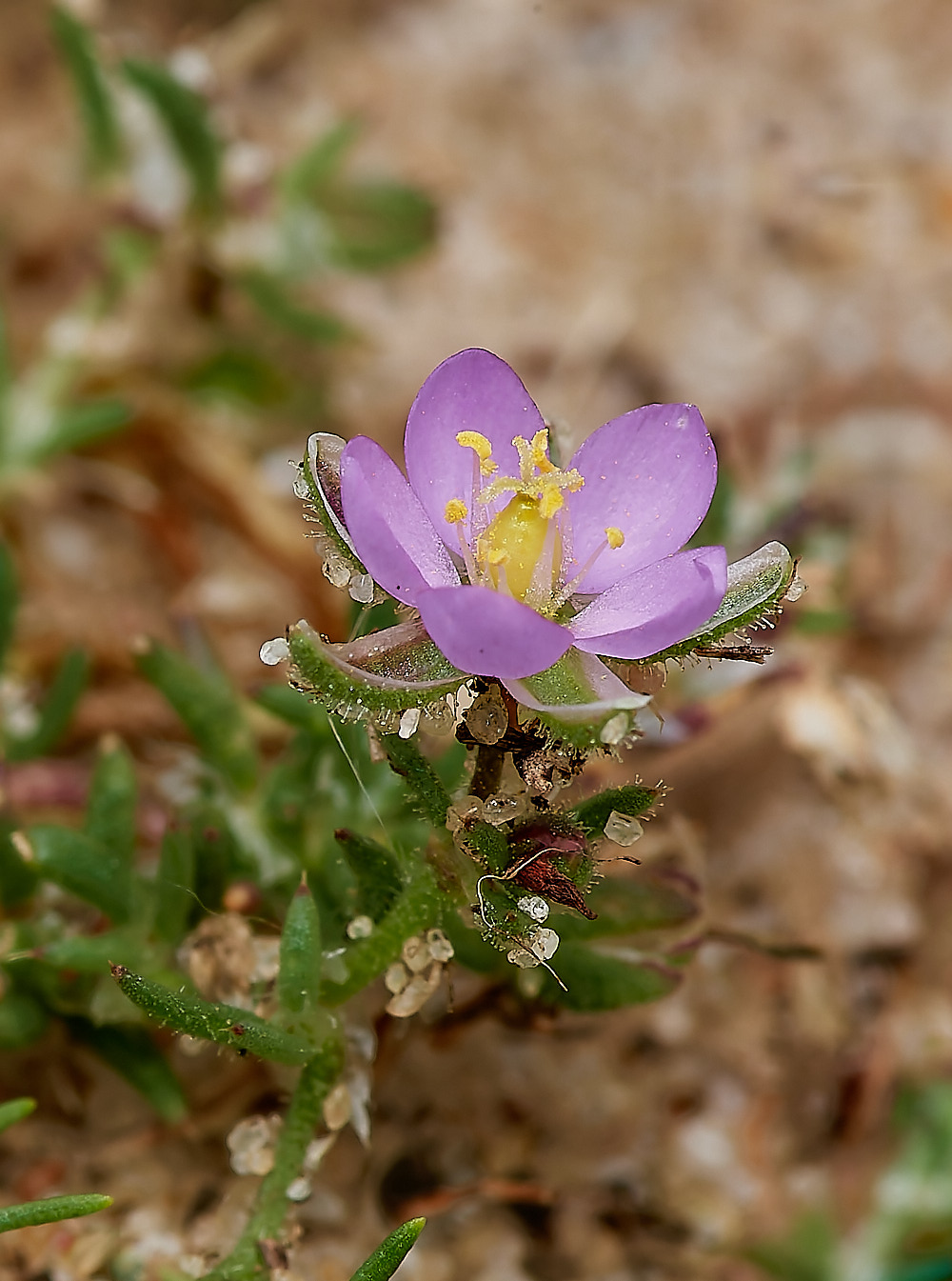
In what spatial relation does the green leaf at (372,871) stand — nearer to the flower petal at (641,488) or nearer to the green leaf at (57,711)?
the flower petal at (641,488)

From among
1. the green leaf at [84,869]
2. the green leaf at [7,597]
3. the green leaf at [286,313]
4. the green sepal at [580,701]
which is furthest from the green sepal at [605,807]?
the green leaf at [286,313]

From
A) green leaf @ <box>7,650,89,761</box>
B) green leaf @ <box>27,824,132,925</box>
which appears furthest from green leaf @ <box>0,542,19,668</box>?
green leaf @ <box>27,824,132,925</box>

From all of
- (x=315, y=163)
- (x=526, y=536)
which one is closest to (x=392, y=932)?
(x=526, y=536)

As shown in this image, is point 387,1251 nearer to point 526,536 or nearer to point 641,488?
A: point 526,536

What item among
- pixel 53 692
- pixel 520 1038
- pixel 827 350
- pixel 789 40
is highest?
pixel 789 40

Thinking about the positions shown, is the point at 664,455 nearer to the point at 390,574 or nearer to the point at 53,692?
the point at 390,574

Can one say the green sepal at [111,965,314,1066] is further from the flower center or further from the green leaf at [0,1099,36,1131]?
the flower center

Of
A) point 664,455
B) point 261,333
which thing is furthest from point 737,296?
point 664,455
